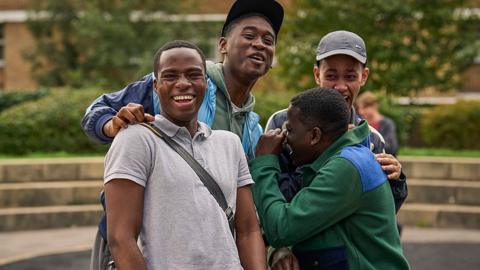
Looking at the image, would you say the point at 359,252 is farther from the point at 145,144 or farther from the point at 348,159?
the point at 145,144

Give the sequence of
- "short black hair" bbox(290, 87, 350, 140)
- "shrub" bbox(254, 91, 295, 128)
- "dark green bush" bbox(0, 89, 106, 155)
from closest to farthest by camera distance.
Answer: "short black hair" bbox(290, 87, 350, 140), "dark green bush" bbox(0, 89, 106, 155), "shrub" bbox(254, 91, 295, 128)

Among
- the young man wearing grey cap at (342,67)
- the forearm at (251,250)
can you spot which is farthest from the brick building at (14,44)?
the forearm at (251,250)

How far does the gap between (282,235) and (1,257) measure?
22.5 ft

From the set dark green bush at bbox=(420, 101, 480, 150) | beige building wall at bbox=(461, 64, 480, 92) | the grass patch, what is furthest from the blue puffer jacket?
beige building wall at bbox=(461, 64, 480, 92)

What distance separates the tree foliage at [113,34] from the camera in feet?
75.2

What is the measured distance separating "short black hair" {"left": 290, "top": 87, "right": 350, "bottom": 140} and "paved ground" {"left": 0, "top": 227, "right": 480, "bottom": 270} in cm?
603

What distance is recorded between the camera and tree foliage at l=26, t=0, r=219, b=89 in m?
22.9

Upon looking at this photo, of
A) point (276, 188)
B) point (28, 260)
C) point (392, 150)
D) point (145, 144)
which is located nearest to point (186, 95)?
point (145, 144)

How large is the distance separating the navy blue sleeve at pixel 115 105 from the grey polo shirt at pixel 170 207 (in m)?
0.54

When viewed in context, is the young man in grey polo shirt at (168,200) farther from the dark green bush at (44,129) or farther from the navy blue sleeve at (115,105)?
the dark green bush at (44,129)

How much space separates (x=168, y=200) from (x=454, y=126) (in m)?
12.4

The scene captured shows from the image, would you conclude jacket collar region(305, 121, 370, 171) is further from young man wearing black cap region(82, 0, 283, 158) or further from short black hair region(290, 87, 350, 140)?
young man wearing black cap region(82, 0, 283, 158)

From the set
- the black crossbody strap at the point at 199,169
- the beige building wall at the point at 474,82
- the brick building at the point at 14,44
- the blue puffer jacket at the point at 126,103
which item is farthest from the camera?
the brick building at the point at 14,44

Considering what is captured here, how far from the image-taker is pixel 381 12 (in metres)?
19.1
